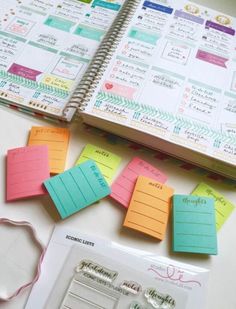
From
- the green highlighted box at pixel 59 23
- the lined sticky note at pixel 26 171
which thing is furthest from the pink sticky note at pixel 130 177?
the green highlighted box at pixel 59 23

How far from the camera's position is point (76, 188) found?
55cm

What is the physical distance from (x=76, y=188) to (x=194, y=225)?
190 millimetres

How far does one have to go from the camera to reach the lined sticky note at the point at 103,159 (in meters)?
0.59

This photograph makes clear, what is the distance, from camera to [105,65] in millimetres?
665

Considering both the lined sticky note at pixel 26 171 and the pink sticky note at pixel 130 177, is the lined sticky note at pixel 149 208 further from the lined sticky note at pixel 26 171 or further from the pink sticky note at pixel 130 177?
the lined sticky note at pixel 26 171

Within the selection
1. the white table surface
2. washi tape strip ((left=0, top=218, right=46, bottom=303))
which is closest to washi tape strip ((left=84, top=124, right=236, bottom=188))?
the white table surface

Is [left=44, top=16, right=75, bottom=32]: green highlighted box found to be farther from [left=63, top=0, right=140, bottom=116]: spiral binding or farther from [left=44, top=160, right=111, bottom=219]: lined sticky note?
[left=44, top=160, right=111, bottom=219]: lined sticky note

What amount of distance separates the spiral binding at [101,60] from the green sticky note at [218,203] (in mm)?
240

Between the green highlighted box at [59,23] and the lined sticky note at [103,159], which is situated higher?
the green highlighted box at [59,23]

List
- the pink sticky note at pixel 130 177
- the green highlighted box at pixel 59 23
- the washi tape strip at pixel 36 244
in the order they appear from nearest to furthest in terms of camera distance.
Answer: the washi tape strip at pixel 36 244, the pink sticky note at pixel 130 177, the green highlighted box at pixel 59 23

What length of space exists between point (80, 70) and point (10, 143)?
20cm

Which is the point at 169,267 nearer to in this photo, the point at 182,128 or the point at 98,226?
the point at 98,226

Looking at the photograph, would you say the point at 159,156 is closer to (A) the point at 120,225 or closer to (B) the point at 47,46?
(A) the point at 120,225

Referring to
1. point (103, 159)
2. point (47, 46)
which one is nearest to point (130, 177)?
point (103, 159)
